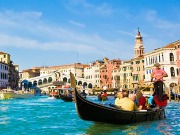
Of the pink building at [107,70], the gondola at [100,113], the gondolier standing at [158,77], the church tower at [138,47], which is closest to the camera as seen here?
the gondola at [100,113]

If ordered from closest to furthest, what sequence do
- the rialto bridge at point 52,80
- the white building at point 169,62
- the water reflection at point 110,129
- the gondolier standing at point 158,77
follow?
the water reflection at point 110,129
the gondolier standing at point 158,77
the white building at point 169,62
the rialto bridge at point 52,80

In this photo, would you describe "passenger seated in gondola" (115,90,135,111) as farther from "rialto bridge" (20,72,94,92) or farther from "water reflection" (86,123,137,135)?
"rialto bridge" (20,72,94,92)

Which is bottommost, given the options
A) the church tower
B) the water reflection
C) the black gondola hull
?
the water reflection

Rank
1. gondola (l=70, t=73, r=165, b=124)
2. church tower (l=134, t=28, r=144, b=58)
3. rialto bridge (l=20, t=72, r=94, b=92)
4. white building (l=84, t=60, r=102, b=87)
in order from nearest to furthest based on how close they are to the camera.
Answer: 1. gondola (l=70, t=73, r=165, b=124)
2. church tower (l=134, t=28, r=144, b=58)
3. white building (l=84, t=60, r=102, b=87)
4. rialto bridge (l=20, t=72, r=94, b=92)

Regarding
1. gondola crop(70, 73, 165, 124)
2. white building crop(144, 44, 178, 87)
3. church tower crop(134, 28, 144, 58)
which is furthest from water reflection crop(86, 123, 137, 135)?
church tower crop(134, 28, 144, 58)

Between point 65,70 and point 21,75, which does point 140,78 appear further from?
point 21,75

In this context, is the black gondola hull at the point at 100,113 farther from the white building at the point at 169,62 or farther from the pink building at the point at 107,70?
the pink building at the point at 107,70

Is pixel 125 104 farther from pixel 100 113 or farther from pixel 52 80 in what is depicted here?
pixel 52 80

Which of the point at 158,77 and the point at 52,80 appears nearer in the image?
the point at 158,77

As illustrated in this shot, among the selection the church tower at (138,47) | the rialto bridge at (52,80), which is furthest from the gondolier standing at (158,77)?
the rialto bridge at (52,80)

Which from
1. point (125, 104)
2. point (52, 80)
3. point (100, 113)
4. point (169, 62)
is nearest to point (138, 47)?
point (169, 62)

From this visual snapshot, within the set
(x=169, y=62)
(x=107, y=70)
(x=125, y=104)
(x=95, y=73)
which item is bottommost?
(x=125, y=104)

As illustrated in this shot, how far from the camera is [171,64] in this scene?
105ft

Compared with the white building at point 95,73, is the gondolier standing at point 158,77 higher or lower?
lower
